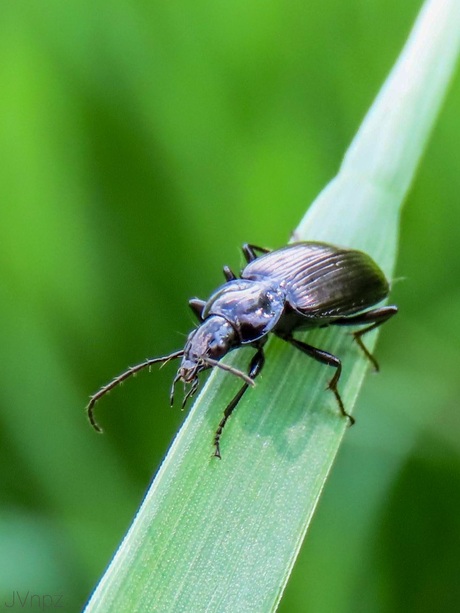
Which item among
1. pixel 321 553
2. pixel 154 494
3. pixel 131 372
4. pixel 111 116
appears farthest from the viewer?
pixel 111 116

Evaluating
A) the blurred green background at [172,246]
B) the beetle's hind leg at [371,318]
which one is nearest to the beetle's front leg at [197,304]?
the blurred green background at [172,246]

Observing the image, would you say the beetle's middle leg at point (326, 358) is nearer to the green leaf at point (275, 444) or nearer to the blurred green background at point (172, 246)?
the green leaf at point (275, 444)

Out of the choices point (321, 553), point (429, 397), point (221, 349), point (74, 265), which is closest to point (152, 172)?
point (74, 265)

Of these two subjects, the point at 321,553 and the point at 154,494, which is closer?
the point at 154,494

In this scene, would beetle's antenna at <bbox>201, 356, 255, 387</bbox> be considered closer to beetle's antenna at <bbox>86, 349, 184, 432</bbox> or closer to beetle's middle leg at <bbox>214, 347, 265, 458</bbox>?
beetle's middle leg at <bbox>214, 347, 265, 458</bbox>

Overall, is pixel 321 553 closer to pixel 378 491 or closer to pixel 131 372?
pixel 378 491

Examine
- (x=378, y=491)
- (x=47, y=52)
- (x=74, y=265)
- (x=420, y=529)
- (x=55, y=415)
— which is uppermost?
(x=47, y=52)

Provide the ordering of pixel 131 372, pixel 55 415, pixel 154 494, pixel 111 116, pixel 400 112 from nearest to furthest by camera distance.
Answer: pixel 154 494
pixel 131 372
pixel 400 112
pixel 55 415
pixel 111 116

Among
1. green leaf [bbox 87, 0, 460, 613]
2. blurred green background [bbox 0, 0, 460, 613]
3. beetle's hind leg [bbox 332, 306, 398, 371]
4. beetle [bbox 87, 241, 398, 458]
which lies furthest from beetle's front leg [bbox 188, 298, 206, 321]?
beetle's hind leg [bbox 332, 306, 398, 371]
